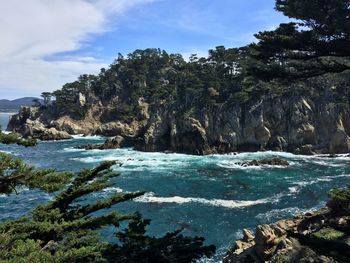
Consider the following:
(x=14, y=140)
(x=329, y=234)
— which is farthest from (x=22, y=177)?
(x=329, y=234)

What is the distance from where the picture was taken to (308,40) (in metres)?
13.1

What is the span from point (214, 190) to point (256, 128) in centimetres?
3290

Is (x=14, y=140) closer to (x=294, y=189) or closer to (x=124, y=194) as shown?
(x=124, y=194)

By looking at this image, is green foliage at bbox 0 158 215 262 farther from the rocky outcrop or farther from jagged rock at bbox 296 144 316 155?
jagged rock at bbox 296 144 316 155

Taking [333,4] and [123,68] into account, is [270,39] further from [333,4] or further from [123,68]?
[123,68]

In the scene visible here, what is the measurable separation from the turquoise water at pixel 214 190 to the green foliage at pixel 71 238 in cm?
1526

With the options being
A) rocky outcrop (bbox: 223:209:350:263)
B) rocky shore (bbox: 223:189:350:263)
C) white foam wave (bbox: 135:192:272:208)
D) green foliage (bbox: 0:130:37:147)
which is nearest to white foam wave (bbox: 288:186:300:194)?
white foam wave (bbox: 135:192:272:208)

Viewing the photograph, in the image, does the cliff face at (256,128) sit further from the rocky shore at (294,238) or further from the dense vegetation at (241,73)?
the rocky shore at (294,238)

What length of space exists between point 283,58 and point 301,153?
204ft

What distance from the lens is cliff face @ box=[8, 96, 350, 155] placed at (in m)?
73.5

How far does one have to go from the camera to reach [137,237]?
40.1 ft

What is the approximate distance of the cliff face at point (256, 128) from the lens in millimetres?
73500

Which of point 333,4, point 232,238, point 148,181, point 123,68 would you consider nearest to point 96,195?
point 148,181

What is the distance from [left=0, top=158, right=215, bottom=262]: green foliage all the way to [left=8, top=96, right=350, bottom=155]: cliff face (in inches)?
2455
